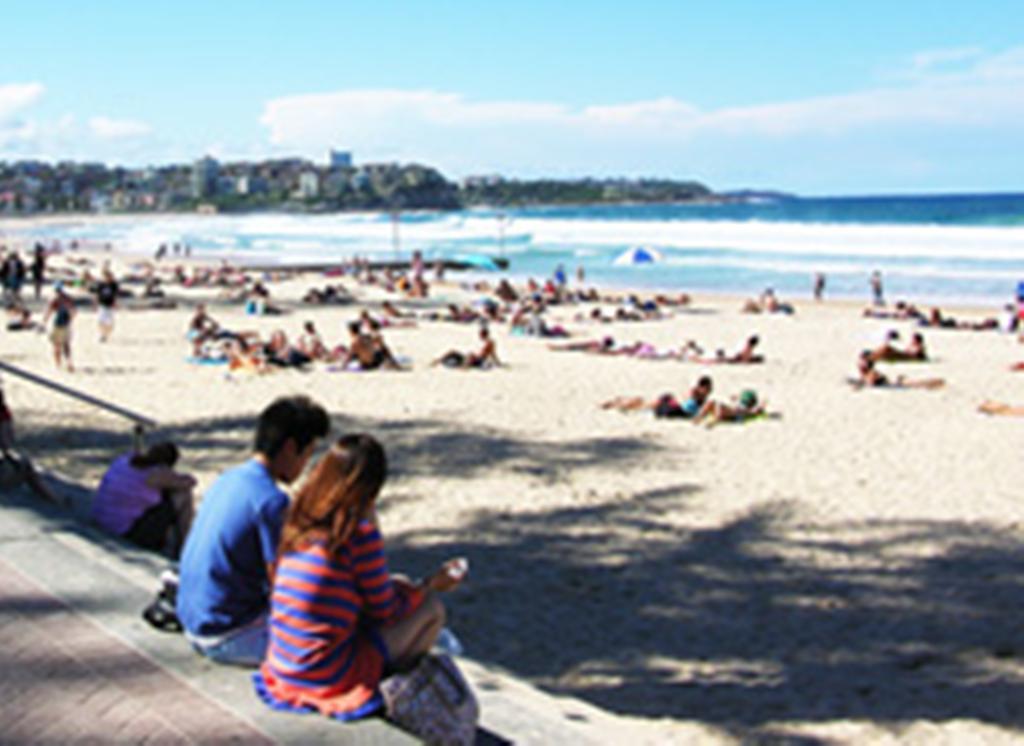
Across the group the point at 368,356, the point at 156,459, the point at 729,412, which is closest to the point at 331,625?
the point at 156,459

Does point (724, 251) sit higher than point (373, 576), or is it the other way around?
point (373, 576)

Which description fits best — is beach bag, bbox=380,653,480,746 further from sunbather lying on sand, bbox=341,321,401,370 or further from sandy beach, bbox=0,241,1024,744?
sunbather lying on sand, bbox=341,321,401,370

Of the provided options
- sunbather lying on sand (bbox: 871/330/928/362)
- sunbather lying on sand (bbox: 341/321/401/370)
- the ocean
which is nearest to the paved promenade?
sunbather lying on sand (bbox: 341/321/401/370)

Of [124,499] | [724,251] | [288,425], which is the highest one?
[288,425]

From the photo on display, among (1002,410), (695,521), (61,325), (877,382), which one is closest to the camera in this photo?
(695,521)

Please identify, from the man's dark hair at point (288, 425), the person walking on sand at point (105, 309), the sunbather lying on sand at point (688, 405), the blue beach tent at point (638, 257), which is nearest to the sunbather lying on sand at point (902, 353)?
the sunbather lying on sand at point (688, 405)

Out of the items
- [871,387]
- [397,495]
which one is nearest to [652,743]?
[397,495]

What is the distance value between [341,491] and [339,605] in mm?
410

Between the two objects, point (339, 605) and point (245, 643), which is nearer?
point (339, 605)

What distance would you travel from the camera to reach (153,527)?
6.22m

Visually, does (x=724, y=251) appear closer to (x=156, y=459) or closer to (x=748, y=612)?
(x=748, y=612)

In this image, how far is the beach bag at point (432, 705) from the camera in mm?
3641

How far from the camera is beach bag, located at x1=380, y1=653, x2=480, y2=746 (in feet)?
11.9

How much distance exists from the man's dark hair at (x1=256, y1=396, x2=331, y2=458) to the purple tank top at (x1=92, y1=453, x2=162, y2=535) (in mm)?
2423
